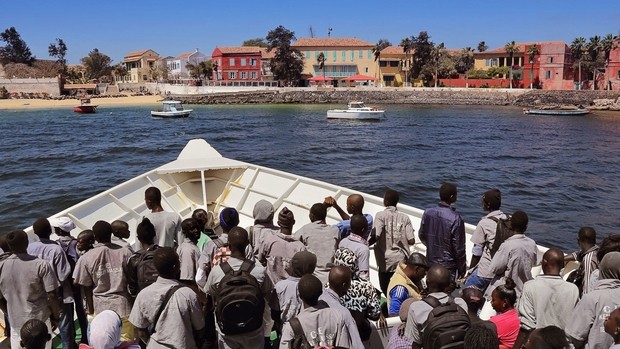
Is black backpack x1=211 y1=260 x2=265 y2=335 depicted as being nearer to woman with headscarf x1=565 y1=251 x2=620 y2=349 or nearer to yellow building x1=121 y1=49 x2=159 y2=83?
woman with headscarf x1=565 y1=251 x2=620 y2=349

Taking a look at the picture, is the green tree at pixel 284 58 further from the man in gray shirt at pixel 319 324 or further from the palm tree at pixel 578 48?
the man in gray shirt at pixel 319 324

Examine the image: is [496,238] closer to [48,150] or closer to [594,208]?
[594,208]

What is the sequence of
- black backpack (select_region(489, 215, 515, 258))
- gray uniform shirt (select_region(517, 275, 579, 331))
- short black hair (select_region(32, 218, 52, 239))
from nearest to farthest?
gray uniform shirt (select_region(517, 275, 579, 331)), short black hair (select_region(32, 218, 52, 239)), black backpack (select_region(489, 215, 515, 258))

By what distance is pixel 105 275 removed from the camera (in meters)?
4.76

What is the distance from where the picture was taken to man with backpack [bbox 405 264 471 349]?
324 centimetres

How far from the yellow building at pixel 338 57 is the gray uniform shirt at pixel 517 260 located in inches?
3864

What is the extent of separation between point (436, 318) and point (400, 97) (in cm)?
8989

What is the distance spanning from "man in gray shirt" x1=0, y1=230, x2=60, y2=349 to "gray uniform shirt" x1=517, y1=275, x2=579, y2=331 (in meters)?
4.45

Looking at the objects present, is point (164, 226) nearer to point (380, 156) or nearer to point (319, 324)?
point (319, 324)

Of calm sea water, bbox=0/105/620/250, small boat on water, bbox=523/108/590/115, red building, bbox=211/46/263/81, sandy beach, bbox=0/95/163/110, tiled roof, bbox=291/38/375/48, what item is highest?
tiled roof, bbox=291/38/375/48

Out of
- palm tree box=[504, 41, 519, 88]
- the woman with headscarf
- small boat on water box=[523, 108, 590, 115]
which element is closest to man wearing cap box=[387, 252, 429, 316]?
the woman with headscarf

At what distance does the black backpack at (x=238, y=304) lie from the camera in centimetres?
364

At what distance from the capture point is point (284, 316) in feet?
13.7

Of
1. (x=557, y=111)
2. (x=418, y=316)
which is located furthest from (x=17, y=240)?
(x=557, y=111)
